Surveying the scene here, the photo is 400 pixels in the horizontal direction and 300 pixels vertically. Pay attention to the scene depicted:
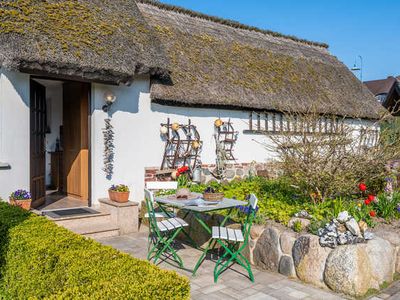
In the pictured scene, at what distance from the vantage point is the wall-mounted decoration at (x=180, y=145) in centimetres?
824

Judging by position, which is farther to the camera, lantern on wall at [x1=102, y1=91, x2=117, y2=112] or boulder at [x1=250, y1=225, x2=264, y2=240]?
lantern on wall at [x1=102, y1=91, x2=117, y2=112]

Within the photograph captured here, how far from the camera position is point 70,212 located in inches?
264

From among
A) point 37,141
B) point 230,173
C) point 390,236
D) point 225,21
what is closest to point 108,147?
point 37,141

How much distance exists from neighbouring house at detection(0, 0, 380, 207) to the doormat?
36 cm

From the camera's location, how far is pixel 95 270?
285cm

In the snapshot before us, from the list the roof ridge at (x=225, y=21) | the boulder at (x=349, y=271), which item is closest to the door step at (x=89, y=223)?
the boulder at (x=349, y=271)

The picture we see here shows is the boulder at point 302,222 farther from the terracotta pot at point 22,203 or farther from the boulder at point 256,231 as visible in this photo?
the terracotta pot at point 22,203

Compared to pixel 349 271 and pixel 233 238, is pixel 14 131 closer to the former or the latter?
pixel 233 238

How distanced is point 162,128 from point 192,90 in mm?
1195

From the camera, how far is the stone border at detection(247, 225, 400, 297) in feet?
13.5

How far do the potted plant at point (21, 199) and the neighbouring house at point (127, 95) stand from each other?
0.56 ft

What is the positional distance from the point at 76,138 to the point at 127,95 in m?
1.55

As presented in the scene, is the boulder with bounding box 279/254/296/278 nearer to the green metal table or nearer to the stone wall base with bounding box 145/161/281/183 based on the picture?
the green metal table

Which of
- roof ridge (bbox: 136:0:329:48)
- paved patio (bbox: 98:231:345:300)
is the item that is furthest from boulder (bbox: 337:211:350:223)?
roof ridge (bbox: 136:0:329:48)
